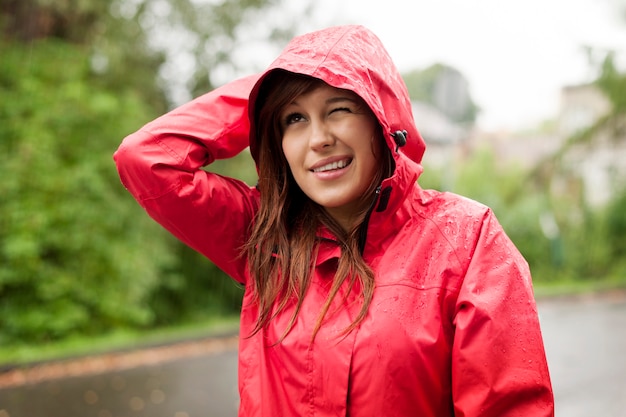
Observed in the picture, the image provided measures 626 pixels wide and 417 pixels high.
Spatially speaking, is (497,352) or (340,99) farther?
(340,99)

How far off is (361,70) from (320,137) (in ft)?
0.78

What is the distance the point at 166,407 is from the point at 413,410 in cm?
507


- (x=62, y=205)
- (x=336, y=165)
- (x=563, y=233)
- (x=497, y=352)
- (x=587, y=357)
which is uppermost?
(x=336, y=165)

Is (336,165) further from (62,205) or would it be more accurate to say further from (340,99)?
(62,205)

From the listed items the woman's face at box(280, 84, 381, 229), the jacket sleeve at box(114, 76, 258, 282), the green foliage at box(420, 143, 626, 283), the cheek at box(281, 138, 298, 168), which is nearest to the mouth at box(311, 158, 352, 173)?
the woman's face at box(280, 84, 381, 229)

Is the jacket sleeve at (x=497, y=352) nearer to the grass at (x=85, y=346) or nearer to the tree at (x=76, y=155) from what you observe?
the grass at (x=85, y=346)

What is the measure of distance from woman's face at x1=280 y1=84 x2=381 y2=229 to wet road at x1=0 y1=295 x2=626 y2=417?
4.49 metres

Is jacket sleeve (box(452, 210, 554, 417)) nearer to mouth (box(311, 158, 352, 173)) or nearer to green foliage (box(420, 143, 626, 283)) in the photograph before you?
mouth (box(311, 158, 352, 173))

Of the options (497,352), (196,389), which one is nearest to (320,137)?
(497,352)

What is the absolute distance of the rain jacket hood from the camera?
192 centimetres

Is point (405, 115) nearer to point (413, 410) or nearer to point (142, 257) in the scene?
point (413, 410)

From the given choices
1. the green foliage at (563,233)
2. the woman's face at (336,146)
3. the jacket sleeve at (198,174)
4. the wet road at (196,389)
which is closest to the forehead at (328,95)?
Result: the woman's face at (336,146)

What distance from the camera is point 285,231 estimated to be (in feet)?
6.98

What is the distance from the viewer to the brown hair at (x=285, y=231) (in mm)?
1928
